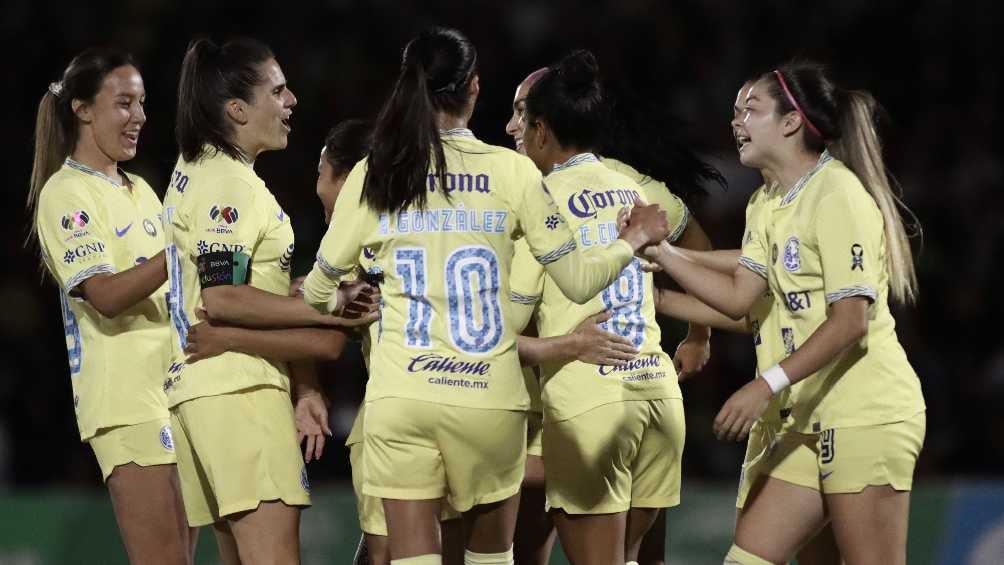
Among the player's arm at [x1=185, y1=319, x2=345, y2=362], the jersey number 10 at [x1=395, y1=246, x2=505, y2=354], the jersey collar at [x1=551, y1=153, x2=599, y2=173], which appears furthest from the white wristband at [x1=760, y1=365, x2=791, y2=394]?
the player's arm at [x1=185, y1=319, x2=345, y2=362]

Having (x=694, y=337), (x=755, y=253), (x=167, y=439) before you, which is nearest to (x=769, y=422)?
(x=755, y=253)

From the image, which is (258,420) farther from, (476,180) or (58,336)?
(58,336)

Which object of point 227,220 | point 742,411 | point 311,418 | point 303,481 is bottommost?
point 303,481

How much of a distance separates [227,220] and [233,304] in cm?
25

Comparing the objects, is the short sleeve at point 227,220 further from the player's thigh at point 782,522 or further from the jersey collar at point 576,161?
the player's thigh at point 782,522

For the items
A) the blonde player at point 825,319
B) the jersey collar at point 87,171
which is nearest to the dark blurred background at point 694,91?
the jersey collar at point 87,171

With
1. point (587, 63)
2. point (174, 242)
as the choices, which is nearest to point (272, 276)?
point (174, 242)

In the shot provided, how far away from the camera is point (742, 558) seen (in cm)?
431

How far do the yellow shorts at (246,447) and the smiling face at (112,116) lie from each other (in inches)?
45.4

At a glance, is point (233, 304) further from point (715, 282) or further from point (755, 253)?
point (755, 253)

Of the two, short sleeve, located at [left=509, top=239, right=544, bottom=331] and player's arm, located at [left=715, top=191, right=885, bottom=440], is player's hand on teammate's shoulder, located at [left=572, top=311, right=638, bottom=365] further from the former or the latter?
player's arm, located at [left=715, top=191, right=885, bottom=440]

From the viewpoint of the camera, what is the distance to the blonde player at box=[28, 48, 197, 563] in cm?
467

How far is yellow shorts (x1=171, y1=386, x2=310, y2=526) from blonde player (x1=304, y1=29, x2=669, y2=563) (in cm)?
40

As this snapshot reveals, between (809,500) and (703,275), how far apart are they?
2.64 feet
